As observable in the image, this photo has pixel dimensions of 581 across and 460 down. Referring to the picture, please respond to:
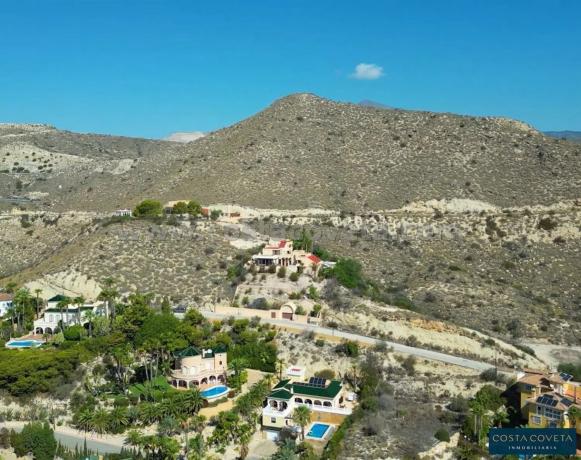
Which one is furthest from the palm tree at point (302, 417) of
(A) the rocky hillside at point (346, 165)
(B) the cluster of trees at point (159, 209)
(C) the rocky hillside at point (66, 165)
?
(C) the rocky hillside at point (66, 165)

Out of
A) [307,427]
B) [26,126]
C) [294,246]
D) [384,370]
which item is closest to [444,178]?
[294,246]

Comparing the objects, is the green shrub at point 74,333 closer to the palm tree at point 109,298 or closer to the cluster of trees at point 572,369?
the palm tree at point 109,298

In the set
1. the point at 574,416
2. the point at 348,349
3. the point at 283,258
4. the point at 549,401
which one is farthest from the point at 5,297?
the point at 574,416

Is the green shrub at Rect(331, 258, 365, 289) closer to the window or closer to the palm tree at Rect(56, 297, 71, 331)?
the palm tree at Rect(56, 297, 71, 331)

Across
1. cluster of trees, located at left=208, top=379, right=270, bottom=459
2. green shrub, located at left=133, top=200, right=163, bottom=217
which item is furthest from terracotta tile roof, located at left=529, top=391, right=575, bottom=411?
green shrub, located at left=133, top=200, right=163, bottom=217

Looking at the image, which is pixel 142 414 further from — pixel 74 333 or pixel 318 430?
pixel 74 333

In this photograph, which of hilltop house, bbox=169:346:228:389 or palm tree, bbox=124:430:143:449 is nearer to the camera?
palm tree, bbox=124:430:143:449
